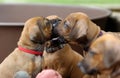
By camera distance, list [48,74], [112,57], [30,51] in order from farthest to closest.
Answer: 1. [30,51]
2. [48,74]
3. [112,57]

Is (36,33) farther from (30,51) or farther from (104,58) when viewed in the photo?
(104,58)

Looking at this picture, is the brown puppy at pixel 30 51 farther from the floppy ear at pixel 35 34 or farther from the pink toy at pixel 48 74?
the pink toy at pixel 48 74

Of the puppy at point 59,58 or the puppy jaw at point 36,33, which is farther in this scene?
the puppy at point 59,58

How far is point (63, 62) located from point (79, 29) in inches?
12.8

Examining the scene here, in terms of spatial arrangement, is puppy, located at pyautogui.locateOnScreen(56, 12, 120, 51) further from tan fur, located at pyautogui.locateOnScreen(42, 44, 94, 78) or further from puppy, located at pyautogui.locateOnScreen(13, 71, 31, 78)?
puppy, located at pyautogui.locateOnScreen(13, 71, 31, 78)

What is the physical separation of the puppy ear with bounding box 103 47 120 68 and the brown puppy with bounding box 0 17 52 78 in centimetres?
47

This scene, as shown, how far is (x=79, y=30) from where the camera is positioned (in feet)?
7.51

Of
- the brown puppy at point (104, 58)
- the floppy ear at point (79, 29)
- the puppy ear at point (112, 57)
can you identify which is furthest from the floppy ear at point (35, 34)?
the puppy ear at point (112, 57)

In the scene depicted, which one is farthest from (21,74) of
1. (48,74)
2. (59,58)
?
(59,58)

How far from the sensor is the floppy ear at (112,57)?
2041mm

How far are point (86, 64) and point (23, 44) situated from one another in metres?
0.50

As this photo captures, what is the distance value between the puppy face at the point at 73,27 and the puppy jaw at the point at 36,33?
0.08m

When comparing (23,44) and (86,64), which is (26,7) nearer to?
(23,44)

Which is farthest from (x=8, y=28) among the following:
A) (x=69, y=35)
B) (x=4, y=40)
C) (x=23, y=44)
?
(x=69, y=35)
